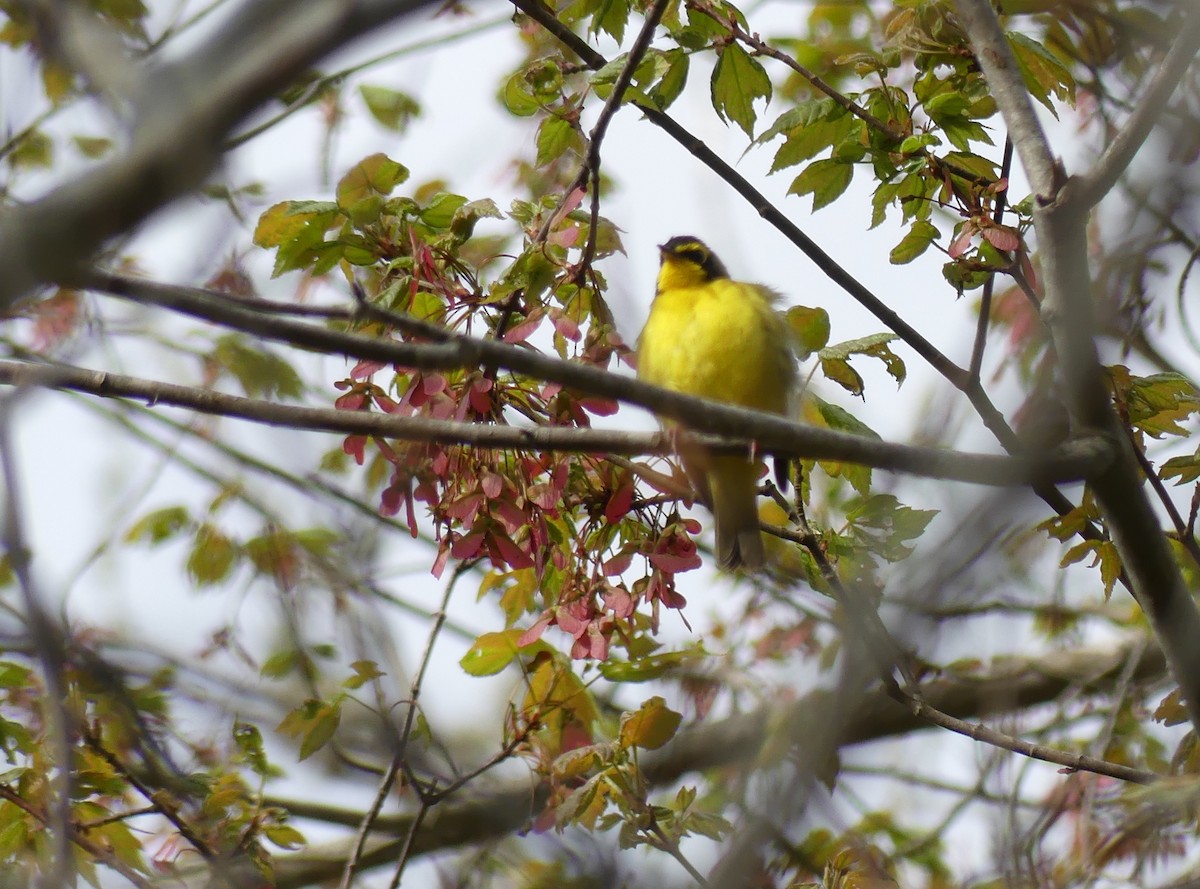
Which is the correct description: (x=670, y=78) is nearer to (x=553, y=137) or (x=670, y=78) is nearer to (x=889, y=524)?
(x=553, y=137)

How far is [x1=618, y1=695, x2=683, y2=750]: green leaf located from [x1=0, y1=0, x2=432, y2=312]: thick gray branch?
2.23 metres

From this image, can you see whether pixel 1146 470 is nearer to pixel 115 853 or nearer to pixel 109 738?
pixel 115 853

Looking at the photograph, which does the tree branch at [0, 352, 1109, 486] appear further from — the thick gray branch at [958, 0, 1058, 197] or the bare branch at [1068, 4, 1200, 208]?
the thick gray branch at [958, 0, 1058, 197]

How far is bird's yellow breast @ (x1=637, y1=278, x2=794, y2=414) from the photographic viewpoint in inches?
174

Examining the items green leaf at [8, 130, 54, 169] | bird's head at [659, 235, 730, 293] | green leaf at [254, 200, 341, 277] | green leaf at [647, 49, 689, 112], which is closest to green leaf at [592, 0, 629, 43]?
green leaf at [647, 49, 689, 112]

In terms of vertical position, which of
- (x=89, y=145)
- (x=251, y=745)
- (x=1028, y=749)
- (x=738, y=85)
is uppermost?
(x=89, y=145)

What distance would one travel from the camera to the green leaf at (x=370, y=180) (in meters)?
3.37

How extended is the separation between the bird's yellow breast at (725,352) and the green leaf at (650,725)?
1.48 meters

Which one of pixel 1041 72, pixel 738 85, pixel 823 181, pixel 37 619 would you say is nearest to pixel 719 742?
pixel 823 181

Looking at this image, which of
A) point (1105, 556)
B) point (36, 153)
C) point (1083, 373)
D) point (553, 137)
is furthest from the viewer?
point (36, 153)

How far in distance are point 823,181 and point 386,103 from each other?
238 cm

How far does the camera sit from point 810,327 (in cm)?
347

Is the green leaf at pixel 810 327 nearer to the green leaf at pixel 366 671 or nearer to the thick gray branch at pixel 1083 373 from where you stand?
the thick gray branch at pixel 1083 373

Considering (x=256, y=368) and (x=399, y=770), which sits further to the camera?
(x=256, y=368)
